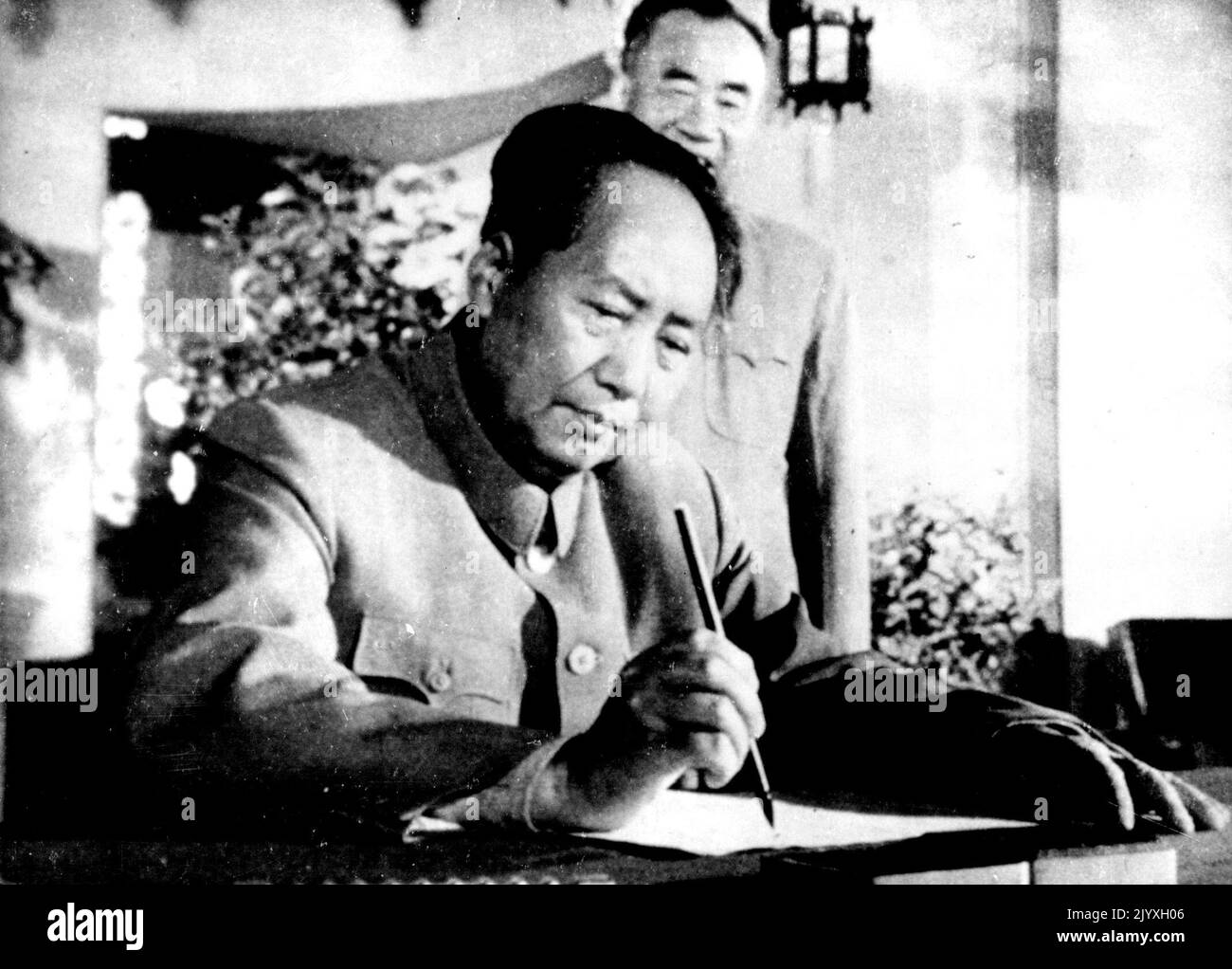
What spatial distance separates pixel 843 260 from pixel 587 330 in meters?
0.62

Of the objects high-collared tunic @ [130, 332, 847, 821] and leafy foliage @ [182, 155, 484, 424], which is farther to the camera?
leafy foliage @ [182, 155, 484, 424]

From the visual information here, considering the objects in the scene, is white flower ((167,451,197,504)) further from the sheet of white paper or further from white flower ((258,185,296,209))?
the sheet of white paper

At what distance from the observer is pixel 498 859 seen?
2.86 meters

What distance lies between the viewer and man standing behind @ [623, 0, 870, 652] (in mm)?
3102

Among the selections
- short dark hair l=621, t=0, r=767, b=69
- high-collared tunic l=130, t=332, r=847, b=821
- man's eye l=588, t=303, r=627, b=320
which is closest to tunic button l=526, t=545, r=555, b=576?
high-collared tunic l=130, t=332, r=847, b=821

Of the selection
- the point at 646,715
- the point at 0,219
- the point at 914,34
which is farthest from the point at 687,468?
A: the point at 0,219

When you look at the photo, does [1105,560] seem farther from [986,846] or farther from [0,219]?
[0,219]

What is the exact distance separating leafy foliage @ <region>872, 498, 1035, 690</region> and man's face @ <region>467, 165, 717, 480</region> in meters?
0.66

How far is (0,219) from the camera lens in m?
3.03

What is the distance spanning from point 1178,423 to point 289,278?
2.00 meters

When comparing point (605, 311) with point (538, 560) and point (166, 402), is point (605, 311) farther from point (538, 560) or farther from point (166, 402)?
point (166, 402)

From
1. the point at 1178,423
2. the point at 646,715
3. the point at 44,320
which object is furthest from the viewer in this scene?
the point at 1178,423

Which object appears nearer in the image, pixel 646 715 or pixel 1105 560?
pixel 646 715

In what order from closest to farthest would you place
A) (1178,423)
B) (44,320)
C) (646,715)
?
(646,715) < (44,320) < (1178,423)
